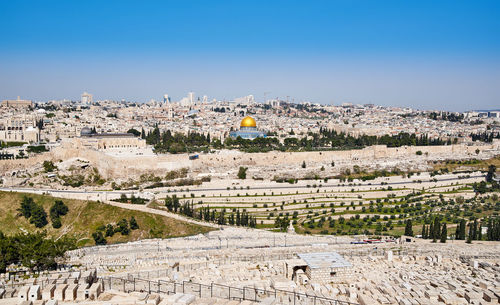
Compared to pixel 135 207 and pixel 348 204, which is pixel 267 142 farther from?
pixel 135 207

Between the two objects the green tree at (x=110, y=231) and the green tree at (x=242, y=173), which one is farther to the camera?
the green tree at (x=242, y=173)

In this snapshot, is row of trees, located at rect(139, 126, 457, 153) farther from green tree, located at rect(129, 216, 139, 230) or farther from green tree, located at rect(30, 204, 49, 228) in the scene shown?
green tree, located at rect(129, 216, 139, 230)

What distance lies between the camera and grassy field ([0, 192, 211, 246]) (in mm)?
18656

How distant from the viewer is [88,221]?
65.8ft

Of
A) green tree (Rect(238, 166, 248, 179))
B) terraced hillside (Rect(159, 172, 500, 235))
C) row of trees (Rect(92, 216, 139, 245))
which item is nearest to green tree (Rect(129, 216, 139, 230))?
row of trees (Rect(92, 216, 139, 245))

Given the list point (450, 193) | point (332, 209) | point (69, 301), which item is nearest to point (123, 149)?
point (332, 209)

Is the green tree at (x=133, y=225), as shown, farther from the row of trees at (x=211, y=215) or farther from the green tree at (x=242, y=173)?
the green tree at (x=242, y=173)

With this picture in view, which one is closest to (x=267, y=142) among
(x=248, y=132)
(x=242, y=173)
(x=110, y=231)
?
(x=248, y=132)

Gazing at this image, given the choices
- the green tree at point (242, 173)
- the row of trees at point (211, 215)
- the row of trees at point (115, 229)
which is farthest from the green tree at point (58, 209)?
the green tree at point (242, 173)

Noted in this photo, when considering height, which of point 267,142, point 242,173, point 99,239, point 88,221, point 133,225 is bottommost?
point 99,239

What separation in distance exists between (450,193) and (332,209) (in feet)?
28.2

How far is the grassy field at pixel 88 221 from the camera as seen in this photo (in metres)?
18.7

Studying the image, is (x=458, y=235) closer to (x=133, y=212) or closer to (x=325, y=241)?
(x=325, y=241)

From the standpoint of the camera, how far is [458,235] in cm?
1767
